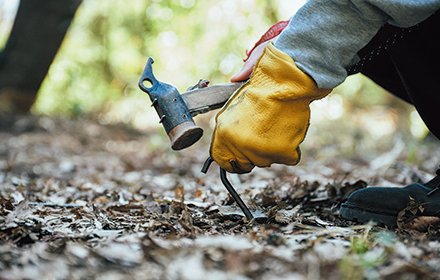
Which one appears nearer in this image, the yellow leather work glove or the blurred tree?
the yellow leather work glove

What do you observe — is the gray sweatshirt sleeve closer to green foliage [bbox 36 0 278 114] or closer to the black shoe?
the black shoe

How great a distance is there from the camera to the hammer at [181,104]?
1.39 meters

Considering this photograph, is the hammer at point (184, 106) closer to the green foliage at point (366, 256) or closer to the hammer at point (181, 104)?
the hammer at point (181, 104)

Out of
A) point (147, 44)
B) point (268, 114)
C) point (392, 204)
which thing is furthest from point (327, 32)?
point (147, 44)

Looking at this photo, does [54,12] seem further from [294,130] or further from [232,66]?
[232,66]

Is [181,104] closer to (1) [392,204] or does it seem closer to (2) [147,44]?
(1) [392,204]

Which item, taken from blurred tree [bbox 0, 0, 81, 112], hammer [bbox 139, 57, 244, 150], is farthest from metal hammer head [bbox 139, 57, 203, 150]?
blurred tree [bbox 0, 0, 81, 112]

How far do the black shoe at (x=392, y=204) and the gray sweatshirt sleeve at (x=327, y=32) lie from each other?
1.70ft

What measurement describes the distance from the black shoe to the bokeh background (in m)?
6.56

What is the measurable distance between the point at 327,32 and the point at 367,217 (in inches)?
28.6

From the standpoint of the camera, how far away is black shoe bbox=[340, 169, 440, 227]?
1.36 meters

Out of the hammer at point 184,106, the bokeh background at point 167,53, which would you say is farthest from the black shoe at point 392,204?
the bokeh background at point 167,53

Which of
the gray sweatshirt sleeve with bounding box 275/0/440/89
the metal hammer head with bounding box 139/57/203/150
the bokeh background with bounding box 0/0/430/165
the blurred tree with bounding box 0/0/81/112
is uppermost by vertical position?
the gray sweatshirt sleeve with bounding box 275/0/440/89

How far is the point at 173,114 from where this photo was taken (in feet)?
4.60
